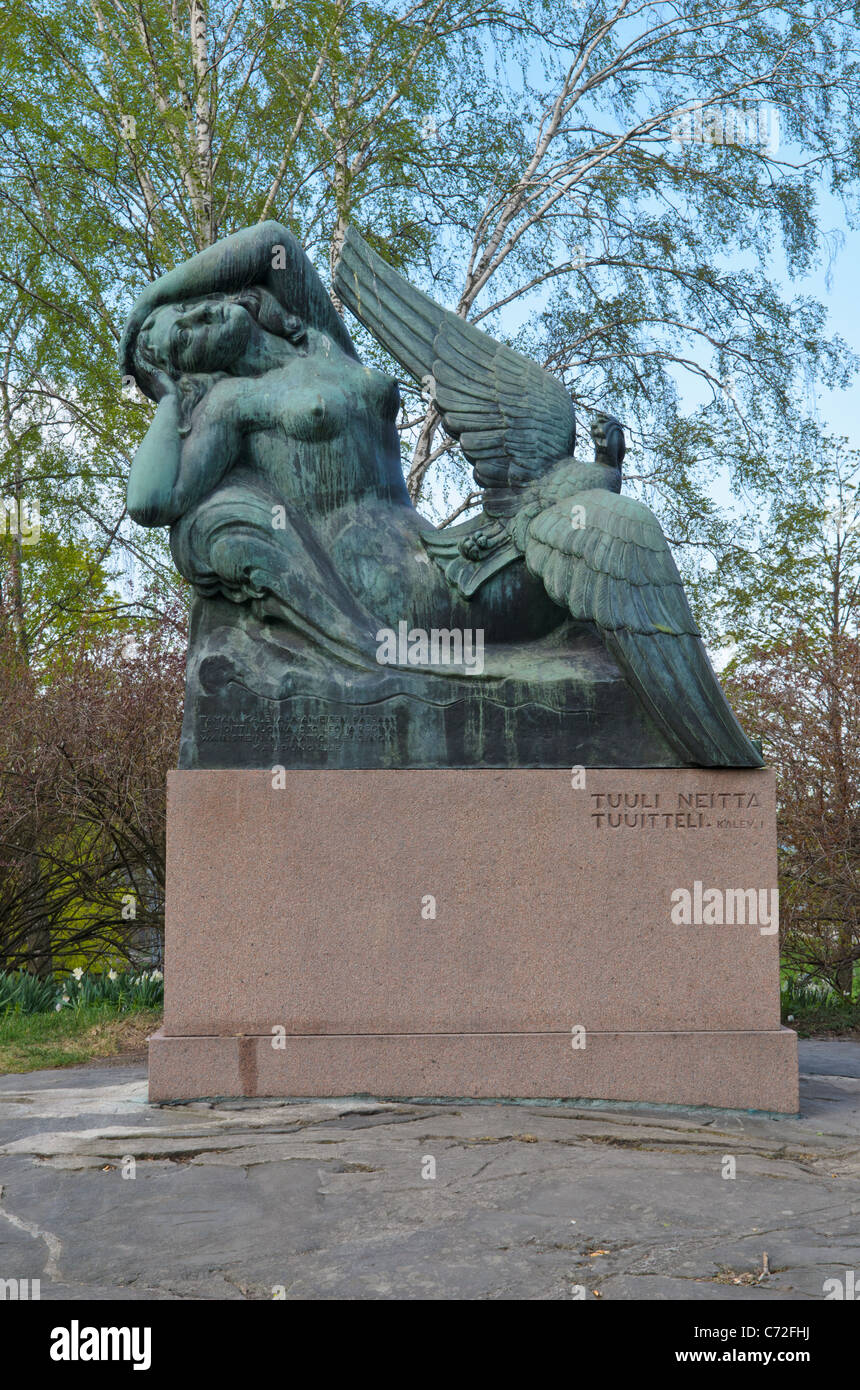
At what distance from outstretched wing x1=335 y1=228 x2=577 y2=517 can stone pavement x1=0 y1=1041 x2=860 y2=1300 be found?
2.65m

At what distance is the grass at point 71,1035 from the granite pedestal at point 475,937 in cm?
180

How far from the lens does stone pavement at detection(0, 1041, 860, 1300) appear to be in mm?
2938

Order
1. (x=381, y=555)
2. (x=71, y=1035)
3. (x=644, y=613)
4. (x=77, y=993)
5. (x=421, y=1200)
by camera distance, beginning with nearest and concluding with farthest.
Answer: (x=421, y=1200), (x=644, y=613), (x=381, y=555), (x=71, y=1035), (x=77, y=993)

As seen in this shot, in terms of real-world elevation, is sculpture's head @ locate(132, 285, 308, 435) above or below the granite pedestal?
above

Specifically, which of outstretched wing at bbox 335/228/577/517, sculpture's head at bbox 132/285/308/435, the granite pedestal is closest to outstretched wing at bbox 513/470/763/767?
the granite pedestal

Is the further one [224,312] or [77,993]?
[77,993]

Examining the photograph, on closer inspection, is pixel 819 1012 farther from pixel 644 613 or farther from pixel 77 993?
pixel 77 993

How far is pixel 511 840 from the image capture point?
5.04m

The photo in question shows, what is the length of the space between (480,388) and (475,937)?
241 cm

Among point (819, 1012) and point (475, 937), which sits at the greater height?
point (475, 937)

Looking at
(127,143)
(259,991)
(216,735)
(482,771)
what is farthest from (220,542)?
(127,143)

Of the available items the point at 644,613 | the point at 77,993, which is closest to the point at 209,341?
the point at 644,613

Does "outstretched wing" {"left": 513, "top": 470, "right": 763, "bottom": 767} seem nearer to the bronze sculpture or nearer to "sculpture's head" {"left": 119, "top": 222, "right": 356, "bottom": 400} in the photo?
the bronze sculpture

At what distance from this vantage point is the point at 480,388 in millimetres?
5648
